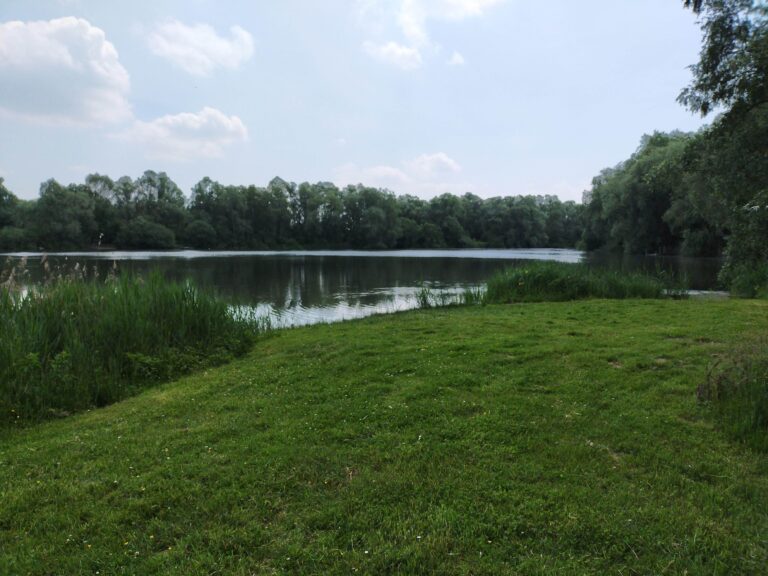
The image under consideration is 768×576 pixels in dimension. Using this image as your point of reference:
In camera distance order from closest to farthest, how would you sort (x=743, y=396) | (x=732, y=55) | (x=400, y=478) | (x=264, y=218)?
(x=400, y=478) < (x=743, y=396) < (x=732, y=55) < (x=264, y=218)

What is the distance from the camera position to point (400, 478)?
3.66 metres

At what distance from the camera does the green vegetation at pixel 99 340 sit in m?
6.06

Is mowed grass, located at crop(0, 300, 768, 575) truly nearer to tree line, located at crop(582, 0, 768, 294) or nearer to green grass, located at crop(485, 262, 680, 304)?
tree line, located at crop(582, 0, 768, 294)

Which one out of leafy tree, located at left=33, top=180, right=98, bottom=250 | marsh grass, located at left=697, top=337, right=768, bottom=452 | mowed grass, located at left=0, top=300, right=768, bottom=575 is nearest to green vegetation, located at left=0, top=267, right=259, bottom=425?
mowed grass, located at left=0, top=300, right=768, bottom=575

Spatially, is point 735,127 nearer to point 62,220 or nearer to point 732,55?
Result: point 732,55

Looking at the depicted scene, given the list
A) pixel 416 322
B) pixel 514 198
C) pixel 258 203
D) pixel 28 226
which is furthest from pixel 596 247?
pixel 28 226

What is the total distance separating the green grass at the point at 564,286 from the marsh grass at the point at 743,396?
10564 mm

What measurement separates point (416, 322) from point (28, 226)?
8468cm

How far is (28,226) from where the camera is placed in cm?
7588

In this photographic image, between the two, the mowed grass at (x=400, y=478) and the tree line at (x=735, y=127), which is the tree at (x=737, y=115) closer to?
the tree line at (x=735, y=127)

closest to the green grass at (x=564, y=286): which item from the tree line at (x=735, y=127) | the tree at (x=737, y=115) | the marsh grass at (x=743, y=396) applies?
the tree line at (x=735, y=127)

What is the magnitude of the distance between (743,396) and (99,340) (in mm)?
8032

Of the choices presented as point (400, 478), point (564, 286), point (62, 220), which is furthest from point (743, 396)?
point (62, 220)

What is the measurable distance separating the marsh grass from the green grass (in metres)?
10.6
